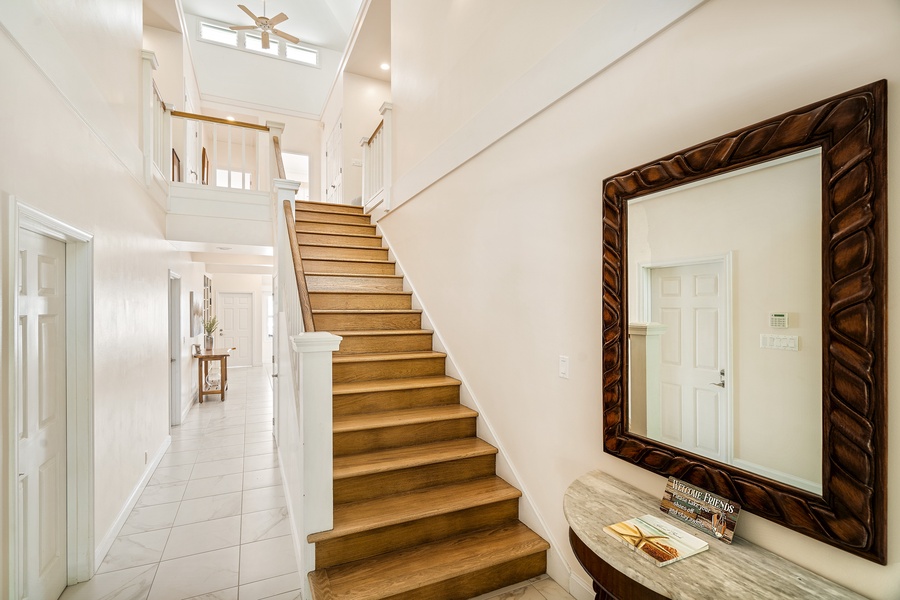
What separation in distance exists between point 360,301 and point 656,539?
3064mm

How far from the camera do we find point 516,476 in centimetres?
257

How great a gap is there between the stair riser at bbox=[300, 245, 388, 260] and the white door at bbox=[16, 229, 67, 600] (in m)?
2.20

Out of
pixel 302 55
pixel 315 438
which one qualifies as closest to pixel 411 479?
pixel 315 438

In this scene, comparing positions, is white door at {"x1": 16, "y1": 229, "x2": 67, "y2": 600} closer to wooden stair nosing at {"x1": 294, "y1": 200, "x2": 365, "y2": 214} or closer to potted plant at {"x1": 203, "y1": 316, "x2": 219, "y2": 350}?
wooden stair nosing at {"x1": 294, "y1": 200, "x2": 365, "y2": 214}

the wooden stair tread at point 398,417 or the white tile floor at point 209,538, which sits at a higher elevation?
the wooden stair tread at point 398,417

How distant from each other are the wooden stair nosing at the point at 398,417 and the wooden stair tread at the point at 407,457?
0.50ft

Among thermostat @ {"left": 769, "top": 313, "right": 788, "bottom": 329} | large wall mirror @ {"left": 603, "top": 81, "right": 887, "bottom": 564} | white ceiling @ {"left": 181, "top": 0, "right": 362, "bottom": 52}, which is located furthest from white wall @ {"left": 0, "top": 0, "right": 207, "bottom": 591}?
white ceiling @ {"left": 181, "top": 0, "right": 362, "bottom": 52}

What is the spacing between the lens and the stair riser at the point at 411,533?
213cm

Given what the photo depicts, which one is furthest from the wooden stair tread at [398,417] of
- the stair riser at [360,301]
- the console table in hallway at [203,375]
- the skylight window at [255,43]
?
the skylight window at [255,43]

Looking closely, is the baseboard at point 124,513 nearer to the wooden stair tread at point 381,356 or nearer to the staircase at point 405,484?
the staircase at point 405,484

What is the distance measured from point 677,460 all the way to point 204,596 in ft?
8.01

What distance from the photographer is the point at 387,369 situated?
3271 mm

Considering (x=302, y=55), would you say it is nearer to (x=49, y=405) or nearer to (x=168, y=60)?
(x=168, y=60)

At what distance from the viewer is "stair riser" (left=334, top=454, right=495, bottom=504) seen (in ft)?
7.90
